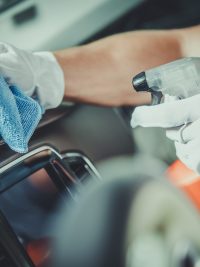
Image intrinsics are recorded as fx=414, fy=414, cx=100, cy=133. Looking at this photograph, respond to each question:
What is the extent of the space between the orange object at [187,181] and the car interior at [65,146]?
10 cm

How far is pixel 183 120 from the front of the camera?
33.2 inches

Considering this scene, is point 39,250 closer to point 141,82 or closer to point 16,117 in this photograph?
point 16,117

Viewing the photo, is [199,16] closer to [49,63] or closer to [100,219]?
[49,63]

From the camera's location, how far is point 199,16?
65.6 inches

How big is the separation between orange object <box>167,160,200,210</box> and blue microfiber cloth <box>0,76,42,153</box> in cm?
38

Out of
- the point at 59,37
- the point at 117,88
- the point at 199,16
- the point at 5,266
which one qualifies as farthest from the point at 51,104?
the point at 199,16

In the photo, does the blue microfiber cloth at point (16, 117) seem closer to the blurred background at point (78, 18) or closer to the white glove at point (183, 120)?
the white glove at point (183, 120)

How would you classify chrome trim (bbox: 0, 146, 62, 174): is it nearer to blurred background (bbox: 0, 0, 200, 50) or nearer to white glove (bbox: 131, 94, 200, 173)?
white glove (bbox: 131, 94, 200, 173)

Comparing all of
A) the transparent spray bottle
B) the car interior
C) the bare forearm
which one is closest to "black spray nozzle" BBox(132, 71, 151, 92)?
the transparent spray bottle

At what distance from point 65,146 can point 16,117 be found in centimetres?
30

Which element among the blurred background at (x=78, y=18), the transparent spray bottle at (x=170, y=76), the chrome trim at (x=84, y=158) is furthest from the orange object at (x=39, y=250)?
the blurred background at (x=78, y=18)

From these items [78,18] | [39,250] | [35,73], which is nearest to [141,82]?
[35,73]

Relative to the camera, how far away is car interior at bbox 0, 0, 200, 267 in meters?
0.78

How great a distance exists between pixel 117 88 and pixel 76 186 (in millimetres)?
446
